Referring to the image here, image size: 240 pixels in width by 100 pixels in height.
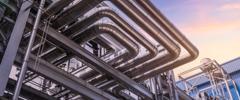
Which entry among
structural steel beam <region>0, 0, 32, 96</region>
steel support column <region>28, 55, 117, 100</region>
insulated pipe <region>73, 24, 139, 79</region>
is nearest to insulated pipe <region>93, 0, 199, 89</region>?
insulated pipe <region>73, 24, 139, 79</region>

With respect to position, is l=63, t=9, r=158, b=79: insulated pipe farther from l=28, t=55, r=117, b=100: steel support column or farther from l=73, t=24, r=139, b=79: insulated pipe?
l=28, t=55, r=117, b=100: steel support column

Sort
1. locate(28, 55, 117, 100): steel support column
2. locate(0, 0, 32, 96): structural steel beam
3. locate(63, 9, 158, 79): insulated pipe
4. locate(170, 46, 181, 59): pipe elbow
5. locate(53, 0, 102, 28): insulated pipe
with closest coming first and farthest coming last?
locate(0, 0, 32, 96): structural steel beam → locate(28, 55, 117, 100): steel support column → locate(53, 0, 102, 28): insulated pipe → locate(63, 9, 158, 79): insulated pipe → locate(170, 46, 181, 59): pipe elbow

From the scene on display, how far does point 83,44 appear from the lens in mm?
6453

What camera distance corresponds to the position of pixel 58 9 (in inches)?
212

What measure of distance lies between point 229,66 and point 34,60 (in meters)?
14.2

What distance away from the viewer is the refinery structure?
15.9ft

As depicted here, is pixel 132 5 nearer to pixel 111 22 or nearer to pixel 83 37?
pixel 111 22

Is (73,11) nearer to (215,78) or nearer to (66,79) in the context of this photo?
(66,79)

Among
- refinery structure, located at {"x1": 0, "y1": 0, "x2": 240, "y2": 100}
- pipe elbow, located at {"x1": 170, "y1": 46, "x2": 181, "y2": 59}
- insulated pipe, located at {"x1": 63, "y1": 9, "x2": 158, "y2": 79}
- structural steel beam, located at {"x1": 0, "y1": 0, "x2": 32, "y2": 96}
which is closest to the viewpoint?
Result: structural steel beam, located at {"x1": 0, "y1": 0, "x2": 32, "y2": 96}

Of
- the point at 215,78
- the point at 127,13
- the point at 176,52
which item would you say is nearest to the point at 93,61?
the point at 127,13

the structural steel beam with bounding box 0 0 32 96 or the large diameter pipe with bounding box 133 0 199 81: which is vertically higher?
the large diameter pipe with bounding box 133 0 199 81

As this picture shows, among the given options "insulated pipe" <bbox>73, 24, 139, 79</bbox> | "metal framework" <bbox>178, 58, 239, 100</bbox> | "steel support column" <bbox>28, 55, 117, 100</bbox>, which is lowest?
"steel support column" <bbox>28, 55, 117, 100</bbox>

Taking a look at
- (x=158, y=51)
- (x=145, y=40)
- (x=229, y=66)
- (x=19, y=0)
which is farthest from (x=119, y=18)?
A: (x=229, y=66)

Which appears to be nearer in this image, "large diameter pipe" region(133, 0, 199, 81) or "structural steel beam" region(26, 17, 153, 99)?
"structural steel beam" region(26, 17, 153, 99)
